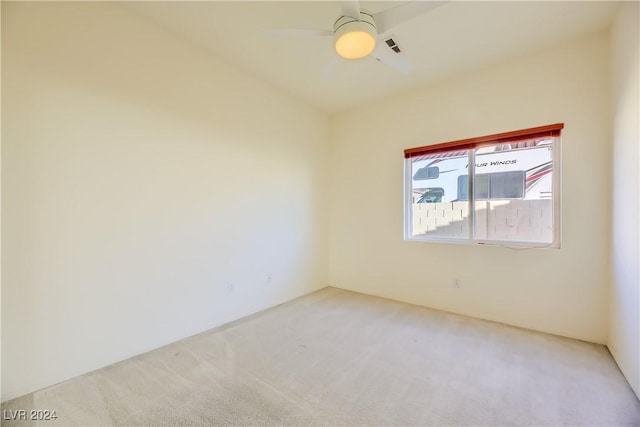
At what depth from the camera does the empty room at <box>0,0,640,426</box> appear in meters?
1.73

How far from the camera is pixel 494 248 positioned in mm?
2951

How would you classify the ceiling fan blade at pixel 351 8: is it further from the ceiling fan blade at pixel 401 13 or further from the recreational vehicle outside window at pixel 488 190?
the recreational vehicle outside window at pixel 488 190

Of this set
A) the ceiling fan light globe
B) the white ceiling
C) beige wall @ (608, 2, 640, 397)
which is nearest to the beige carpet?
beige wall @ (608, 2, 640, 397)

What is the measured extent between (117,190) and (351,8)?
85.8 inches

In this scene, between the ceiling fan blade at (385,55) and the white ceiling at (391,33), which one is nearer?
the ceiling fan blade at (385,55)

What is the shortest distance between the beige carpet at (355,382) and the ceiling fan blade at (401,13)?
2384 mm

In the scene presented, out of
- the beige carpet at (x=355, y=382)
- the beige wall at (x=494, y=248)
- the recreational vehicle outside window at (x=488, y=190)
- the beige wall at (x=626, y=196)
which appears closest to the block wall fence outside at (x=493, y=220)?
the recreational vehicle outside window at (x=488, y=190)

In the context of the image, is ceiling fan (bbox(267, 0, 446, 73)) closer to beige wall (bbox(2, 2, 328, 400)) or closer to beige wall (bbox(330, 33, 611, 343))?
beige wall (bbox(2, 2, 328, 400))

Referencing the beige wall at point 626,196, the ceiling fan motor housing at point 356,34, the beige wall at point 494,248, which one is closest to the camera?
the ceiling fan motor housing at point 356,34

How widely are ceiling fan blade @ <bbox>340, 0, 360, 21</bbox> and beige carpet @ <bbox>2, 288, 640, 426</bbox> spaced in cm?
245

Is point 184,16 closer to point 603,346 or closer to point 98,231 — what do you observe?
point 98,231

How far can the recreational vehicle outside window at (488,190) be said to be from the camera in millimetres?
2730

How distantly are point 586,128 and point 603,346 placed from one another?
78.1 inches

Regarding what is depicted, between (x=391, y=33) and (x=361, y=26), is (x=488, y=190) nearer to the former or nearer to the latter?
(x=391, y=33)
